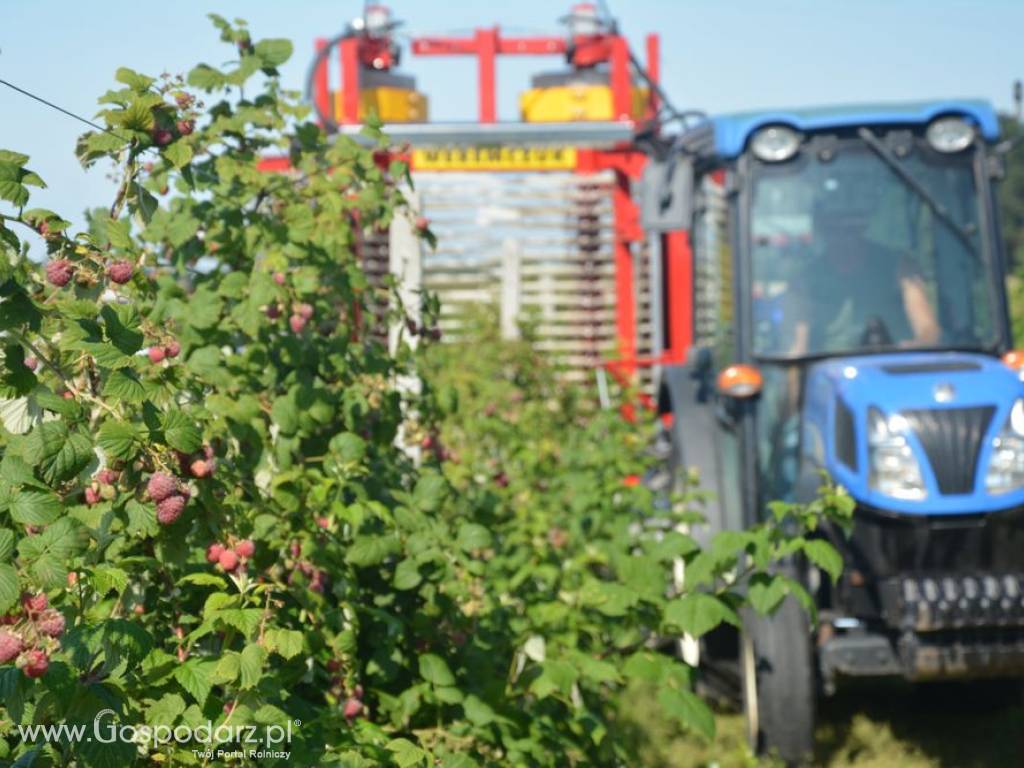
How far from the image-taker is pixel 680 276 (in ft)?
30.6

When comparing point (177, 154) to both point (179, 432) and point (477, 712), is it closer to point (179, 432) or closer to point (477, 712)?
point (179, 432)

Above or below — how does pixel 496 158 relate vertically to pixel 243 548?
above

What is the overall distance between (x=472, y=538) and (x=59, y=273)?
143 centimetres

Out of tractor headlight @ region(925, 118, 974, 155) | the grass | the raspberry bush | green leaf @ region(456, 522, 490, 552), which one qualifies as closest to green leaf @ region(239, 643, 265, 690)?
the raspberry bush

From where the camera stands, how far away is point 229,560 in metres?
2.71

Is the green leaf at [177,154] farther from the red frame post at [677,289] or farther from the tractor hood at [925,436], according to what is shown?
the red frame post at [677,289]

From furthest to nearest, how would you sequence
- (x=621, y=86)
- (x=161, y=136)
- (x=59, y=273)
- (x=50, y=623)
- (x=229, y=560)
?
(x=621, y=86) → (x=161, y=136) → (x=229, y=560) → (x=59, y=273) → (x=50, y=623)

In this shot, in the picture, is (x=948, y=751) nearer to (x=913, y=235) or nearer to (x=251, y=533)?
(x=913, y=235)

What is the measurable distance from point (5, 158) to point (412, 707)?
1.57 m

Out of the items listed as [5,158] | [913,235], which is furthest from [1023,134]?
[5,158]

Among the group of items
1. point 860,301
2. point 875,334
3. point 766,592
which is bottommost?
point 766,592

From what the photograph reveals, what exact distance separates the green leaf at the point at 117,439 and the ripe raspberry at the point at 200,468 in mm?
138

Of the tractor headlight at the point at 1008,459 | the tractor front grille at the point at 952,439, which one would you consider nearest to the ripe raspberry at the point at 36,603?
the tractor front grille at the point at 952,439

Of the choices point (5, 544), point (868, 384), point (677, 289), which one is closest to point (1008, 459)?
point (868, 384)
